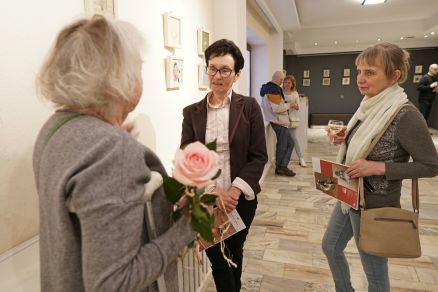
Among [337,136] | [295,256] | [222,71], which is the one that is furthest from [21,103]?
[295,256]

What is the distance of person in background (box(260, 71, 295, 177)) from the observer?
16.3 feet

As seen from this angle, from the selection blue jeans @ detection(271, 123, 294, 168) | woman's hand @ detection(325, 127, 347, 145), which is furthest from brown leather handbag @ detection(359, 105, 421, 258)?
blue jeans @ detection(271, 123, 294, 168)

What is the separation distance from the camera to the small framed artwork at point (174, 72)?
206 centimetres

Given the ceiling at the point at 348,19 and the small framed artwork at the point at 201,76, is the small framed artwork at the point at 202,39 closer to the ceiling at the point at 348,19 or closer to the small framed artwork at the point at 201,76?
the small framed artwork at the point at 201,76

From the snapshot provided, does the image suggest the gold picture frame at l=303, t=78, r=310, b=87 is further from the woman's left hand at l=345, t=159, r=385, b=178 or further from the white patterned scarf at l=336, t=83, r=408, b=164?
the woman's left hand at l=345, t=159, r=385, b=178

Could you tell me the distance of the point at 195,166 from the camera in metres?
0.75

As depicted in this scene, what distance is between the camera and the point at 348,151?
1.55m

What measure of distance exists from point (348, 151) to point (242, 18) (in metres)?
1.98

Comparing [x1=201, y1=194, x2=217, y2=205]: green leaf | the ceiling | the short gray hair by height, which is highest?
the ceiling

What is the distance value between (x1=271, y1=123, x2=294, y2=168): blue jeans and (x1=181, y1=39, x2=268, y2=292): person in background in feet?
11.7

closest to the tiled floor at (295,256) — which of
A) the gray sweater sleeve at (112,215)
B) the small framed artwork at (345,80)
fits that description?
the gray sweater sleeve at (112,215)

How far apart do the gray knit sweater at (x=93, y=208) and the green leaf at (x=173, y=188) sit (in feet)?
0.27

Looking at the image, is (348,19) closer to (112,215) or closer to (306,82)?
(306,82)

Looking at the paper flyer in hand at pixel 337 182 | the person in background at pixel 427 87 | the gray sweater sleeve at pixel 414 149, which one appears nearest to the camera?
the gray sweater sleeve at pixel 414 149
